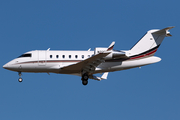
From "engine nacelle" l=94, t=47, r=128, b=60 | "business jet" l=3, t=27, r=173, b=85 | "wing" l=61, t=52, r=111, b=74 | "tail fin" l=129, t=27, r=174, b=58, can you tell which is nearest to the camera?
"wing" l=61, t=52, r=111, b=74

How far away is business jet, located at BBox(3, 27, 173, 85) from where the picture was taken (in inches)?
1042

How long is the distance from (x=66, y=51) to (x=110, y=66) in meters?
4.42

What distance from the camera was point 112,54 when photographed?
25.5m

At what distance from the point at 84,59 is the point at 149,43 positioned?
6.64 m

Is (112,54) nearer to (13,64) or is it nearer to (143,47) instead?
(143,47)

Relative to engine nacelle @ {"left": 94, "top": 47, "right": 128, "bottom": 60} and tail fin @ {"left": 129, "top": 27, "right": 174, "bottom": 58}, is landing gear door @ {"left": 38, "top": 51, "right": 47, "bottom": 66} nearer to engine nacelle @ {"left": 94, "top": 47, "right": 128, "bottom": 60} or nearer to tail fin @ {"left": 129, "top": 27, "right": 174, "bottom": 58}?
engine nacelle @ {"left": 94, "top": 47, "right": 128, "bottom": 60}

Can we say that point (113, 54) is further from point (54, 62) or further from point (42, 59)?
point (42, 59)

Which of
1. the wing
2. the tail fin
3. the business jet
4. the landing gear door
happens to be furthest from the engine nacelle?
the landing gear door

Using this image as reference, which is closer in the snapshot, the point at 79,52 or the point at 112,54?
the point at 112,54

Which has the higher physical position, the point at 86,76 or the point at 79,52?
the point at 79,52

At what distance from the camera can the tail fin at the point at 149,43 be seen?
27.7 metres

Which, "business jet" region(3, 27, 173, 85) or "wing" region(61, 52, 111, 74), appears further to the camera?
"business jet" region(3, 27, 173, 85)

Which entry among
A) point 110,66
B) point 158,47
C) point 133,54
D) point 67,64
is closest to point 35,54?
point 67,64

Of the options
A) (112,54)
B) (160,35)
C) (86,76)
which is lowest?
(86,76)
